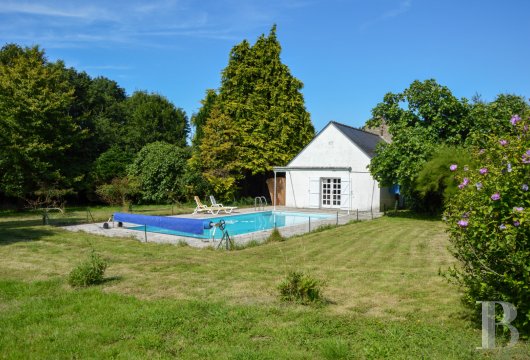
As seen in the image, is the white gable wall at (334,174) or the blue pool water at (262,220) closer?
the blue pool water at (262,220)

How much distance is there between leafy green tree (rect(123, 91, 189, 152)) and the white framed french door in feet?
54.8

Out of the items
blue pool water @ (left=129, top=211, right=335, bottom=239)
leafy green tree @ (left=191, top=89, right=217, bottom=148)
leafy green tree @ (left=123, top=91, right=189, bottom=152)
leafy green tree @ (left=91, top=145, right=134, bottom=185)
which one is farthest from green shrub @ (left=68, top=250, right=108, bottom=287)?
leafy green tree @ (left=123, top=91, right=189, bottom=152)

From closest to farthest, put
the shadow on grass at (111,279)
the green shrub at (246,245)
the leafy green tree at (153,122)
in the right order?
the shadow on grass at (111,279) < the green shrub at (246,245) < the leafy green tree at (153,122)

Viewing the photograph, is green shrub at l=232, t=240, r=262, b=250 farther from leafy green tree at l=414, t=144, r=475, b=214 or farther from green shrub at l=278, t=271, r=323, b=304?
leafy green tree at l=414, t=144, r=475, b=214

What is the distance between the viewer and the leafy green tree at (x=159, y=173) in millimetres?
26203

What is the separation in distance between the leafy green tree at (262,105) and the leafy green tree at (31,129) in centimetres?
972

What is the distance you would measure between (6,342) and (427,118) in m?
19.3

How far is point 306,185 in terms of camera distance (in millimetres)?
25625

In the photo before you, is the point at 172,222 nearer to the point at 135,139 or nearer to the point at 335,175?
the point at 335,175

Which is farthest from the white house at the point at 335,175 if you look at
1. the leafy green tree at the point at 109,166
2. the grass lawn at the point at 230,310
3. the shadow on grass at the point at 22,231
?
the shadow on grass at the point at 22,231

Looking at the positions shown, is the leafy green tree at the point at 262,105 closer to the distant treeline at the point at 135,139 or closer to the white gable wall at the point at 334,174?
the distant treeline at the point at 135,139

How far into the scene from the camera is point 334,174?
2433cm

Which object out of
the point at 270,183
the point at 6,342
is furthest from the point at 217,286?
the point at 270,183

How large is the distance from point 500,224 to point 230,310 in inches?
131
